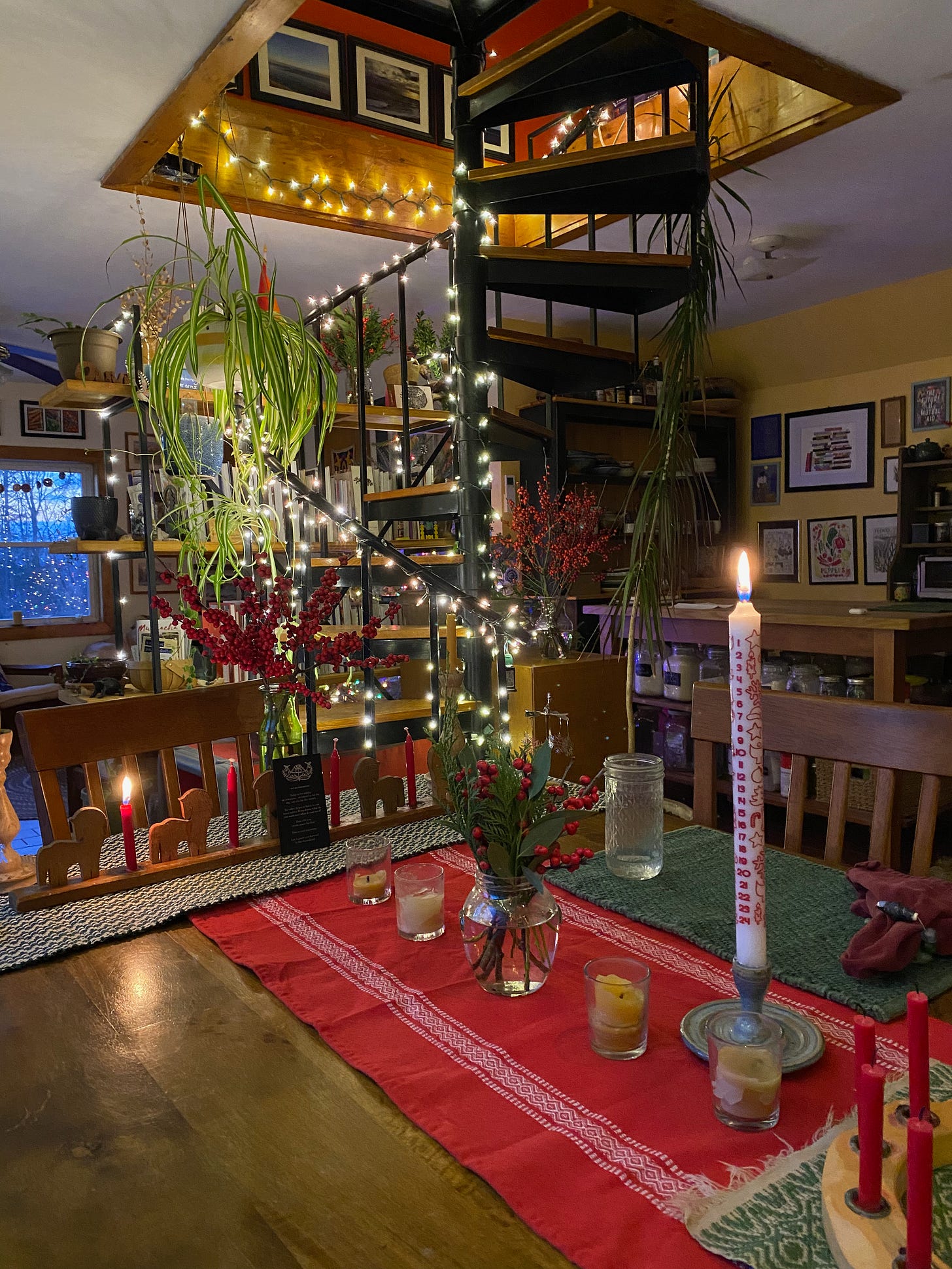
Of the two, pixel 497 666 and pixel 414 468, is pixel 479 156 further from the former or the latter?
pixel 414 468

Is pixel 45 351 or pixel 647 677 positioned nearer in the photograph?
pixel 647 677

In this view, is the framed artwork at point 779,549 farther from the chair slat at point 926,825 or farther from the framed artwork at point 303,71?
the chair slat at point 926,825

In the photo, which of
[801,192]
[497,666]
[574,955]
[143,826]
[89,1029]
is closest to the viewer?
[89,1029]

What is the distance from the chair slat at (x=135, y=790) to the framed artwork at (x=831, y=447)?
5096 millimetres

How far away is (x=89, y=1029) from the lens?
887 millimetres

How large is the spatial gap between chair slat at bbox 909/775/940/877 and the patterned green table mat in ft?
2.11

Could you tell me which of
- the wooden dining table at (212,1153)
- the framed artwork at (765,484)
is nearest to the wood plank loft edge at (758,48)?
the wooden dining table at (212,1153)

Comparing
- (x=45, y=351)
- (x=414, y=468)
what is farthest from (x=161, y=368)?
(x=45, y=351)

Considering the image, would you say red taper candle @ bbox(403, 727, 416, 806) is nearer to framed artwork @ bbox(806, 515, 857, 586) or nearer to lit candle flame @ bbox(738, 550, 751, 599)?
lit candle flame @ bbox(738, 550, 751, 599)

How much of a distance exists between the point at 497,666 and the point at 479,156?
2.23 m

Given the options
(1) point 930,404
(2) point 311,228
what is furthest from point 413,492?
(1) point 930,404

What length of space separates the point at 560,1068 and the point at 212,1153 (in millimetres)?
286

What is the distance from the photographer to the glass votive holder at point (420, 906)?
104 centimetres

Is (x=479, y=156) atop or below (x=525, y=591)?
atop
